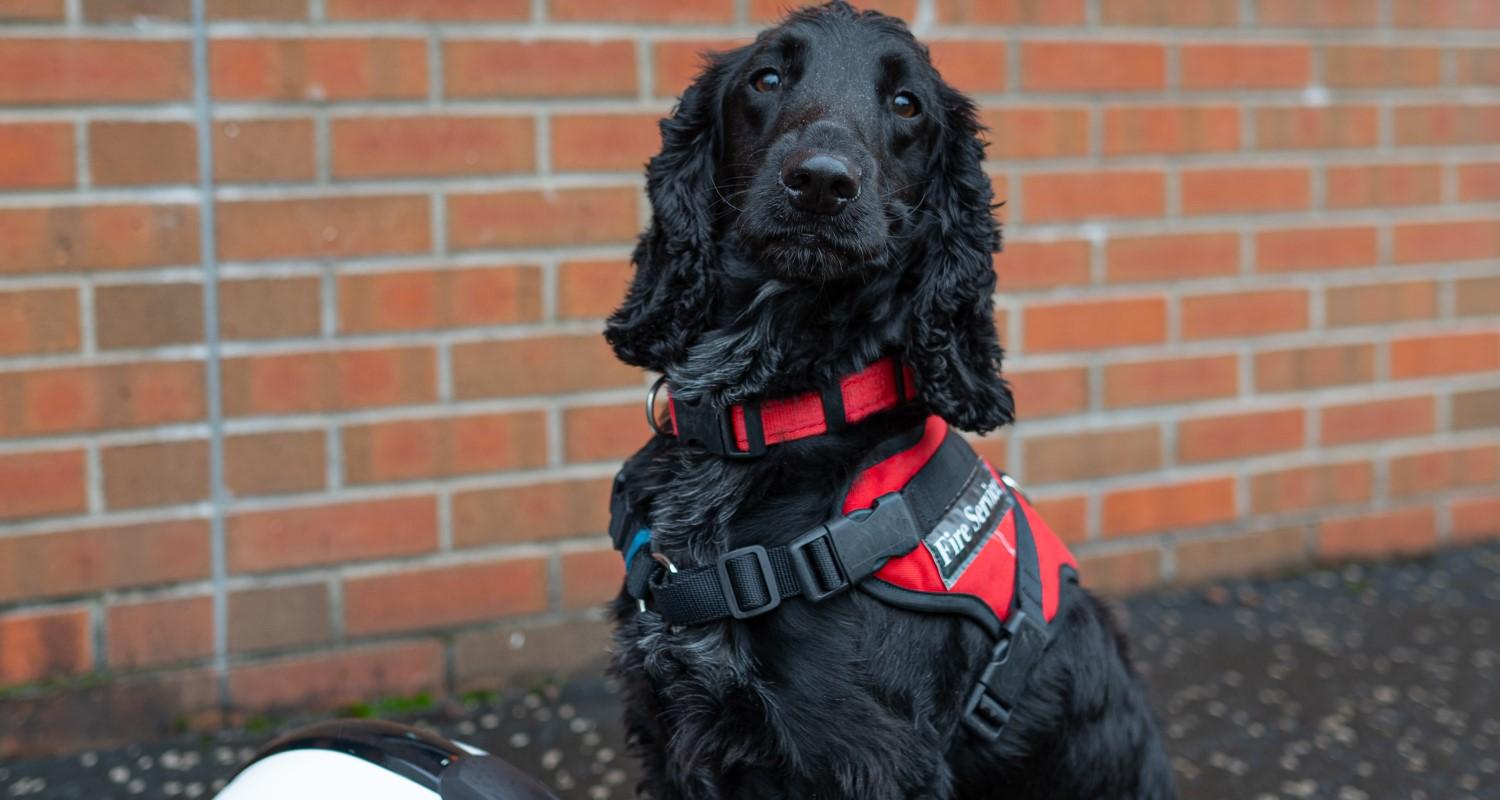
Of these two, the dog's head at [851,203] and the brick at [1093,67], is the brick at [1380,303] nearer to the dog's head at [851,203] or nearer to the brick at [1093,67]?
the brick at [1093,67]

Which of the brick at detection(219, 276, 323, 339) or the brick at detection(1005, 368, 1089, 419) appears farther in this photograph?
the brick at detection(1005, 368, 1089, 419)

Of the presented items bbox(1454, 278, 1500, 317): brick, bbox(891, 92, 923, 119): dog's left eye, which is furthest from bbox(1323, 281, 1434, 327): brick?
bbox(891, 92, 923, 119): dog's left eye

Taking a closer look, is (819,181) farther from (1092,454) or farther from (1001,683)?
(1092,454)

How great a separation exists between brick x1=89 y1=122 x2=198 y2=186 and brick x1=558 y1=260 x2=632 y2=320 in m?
0.97

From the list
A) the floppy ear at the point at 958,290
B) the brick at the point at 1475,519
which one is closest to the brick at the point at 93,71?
the floppy ear at the point at 958,290

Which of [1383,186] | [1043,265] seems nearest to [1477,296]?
[1383,186]

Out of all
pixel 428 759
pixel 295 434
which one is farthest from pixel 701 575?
pixel 295 434

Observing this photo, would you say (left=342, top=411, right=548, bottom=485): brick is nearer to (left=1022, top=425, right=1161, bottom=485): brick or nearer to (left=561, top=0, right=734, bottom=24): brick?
(left=561, top=0, right=734, bottom=24): brick

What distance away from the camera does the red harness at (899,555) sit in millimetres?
1989

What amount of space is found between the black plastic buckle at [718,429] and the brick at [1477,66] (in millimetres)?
3642

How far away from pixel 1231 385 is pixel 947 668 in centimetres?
265

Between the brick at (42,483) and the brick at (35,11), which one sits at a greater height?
the brick at (35,11)

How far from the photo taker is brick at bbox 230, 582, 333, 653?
10.8ft

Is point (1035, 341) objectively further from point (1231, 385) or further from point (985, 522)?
point (985, 522)
